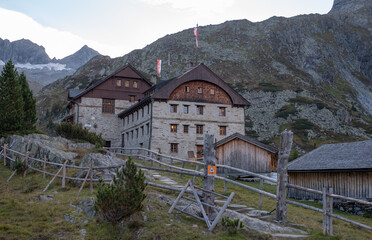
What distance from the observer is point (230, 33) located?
160375 mm

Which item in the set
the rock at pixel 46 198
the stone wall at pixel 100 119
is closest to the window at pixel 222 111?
the stone wall at pixel 100 119

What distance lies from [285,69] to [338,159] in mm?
113309

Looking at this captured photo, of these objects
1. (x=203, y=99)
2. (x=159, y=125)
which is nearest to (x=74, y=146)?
(x=159, y=125)

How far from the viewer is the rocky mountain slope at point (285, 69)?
293 ft

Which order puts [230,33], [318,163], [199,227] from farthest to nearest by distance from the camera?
[230,33] → [318,163] → [199,227]

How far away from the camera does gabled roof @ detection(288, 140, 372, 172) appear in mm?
22234

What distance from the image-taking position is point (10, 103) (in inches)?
1232

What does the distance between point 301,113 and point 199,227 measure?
281 feet

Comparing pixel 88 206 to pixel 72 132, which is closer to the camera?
pixel 88 206

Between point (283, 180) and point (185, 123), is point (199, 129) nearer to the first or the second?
point (185, 123)

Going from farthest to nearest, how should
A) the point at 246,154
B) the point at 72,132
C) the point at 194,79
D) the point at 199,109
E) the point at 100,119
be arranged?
the point at 100,119 → the point at 199,109 → the point at 194,79 → the point at 72,132 → the point at 246,154

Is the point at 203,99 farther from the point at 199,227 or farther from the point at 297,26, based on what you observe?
the point at 297,26

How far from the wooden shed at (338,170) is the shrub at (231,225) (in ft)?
39.8

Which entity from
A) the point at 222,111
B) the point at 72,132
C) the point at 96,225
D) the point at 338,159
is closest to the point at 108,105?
the point at 72,132
